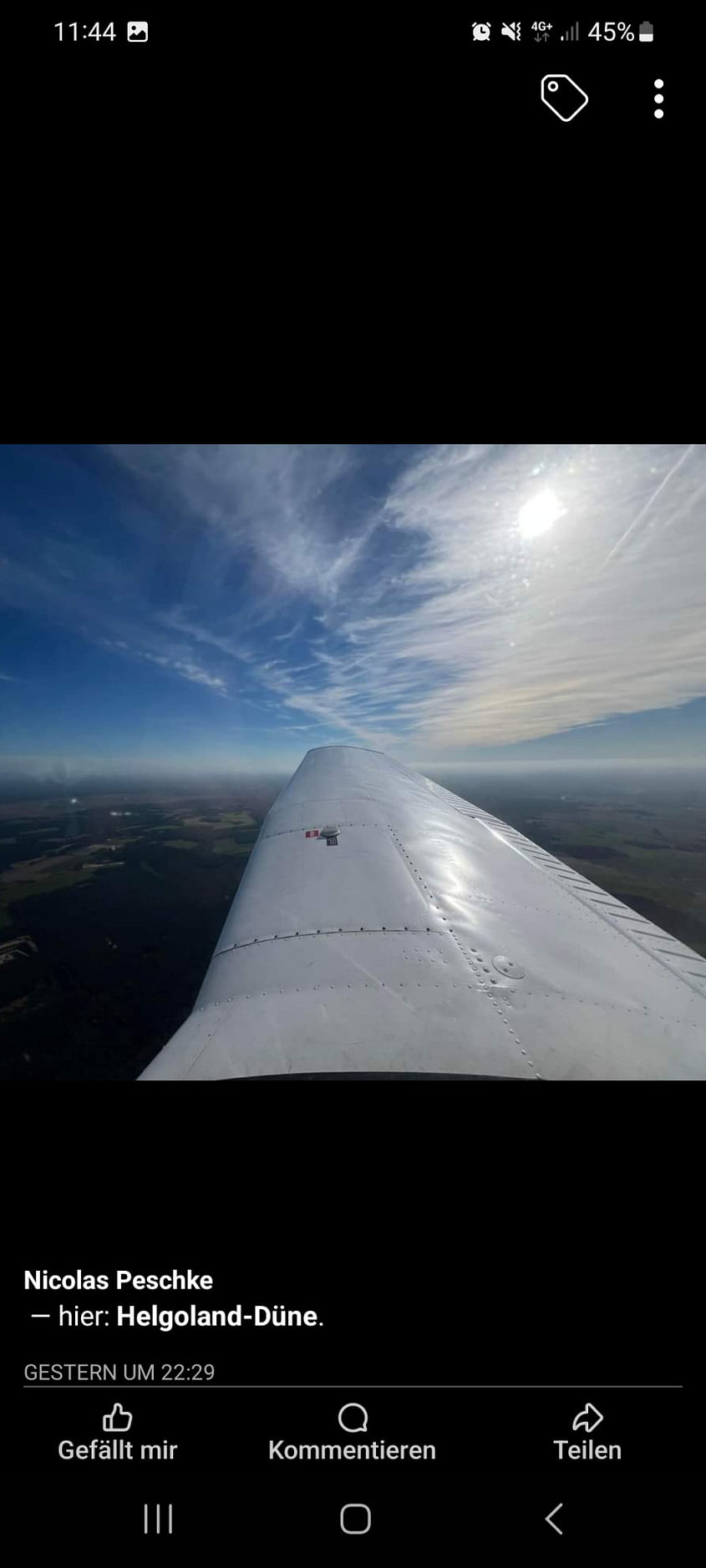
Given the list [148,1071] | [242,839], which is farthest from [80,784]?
[148,1071]
